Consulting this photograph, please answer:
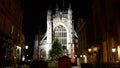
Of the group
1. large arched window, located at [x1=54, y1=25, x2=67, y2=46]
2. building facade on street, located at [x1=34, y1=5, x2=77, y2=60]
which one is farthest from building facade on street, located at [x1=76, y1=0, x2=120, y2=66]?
large arched window, located at [x1=54, y1=25, x2=67, y2=46]

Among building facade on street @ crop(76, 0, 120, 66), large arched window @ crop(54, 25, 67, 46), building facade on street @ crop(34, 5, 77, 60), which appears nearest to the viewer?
building facade on street @ crop(76, 0, 120, 66)

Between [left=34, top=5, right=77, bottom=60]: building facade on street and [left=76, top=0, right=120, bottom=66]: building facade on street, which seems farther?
[left=34, top=5, right=77, bottom=60]: building facade on street

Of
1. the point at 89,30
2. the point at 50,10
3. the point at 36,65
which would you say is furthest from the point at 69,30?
the point at 36,65

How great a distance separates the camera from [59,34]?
8238 centimetres

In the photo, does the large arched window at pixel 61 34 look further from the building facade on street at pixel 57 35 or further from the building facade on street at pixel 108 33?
the building facade on street at pixel 108 33

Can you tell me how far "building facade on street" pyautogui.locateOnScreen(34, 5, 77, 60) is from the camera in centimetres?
8075

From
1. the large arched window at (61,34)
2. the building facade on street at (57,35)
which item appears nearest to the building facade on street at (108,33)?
the building facade on street at (57,35)

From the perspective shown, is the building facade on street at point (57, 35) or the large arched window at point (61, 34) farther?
the large arched window at point (61, 34)

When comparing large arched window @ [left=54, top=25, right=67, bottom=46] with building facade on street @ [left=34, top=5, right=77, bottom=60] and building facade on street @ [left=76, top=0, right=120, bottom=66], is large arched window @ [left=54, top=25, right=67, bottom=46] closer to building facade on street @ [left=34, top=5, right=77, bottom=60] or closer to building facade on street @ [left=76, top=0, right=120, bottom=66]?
building facade on street @ [left=34, top=5, right=77, bottom=60]

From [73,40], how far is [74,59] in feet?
33.7

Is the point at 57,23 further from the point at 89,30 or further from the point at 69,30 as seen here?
the point at 89,30

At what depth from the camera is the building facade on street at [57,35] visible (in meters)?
80.8

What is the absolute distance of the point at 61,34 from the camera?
271 feet

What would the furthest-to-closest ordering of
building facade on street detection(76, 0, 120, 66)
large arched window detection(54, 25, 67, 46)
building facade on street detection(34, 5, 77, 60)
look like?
large arched window detection(54, 25, 67, 46), building facade on street detection(34, 5, 77, 60), building facade on street detection(76, 0, 120, 66)
